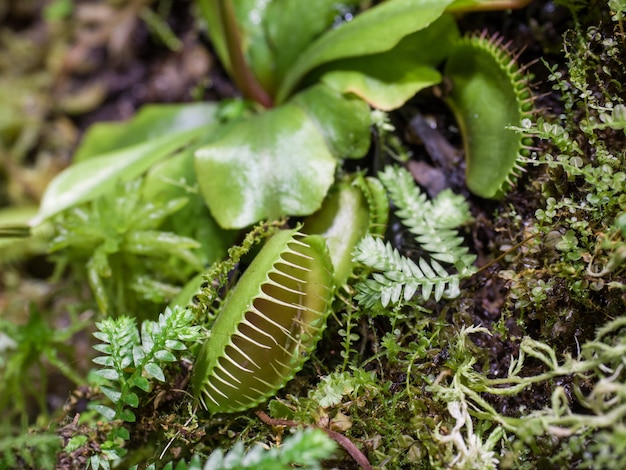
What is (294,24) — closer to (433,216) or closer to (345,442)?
(433,216)

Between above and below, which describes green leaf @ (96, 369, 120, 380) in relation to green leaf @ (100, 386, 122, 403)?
above

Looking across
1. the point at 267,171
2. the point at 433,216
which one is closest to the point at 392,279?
the point at 433,216

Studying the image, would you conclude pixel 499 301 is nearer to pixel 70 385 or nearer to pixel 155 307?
pixel 155 307

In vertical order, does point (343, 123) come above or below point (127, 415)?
above

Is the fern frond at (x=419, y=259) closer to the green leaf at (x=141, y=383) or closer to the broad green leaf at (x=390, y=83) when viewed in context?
the broad green leaf at (x=390, y=83)

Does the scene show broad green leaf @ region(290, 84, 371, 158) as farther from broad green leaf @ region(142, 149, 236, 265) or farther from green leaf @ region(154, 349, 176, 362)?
green leaf @ region(154, 349, 176, 362)

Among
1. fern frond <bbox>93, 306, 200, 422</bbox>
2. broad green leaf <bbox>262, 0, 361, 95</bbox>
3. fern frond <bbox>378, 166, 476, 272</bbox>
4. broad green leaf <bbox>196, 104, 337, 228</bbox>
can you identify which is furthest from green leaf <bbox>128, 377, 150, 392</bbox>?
broad green leaf <bbox>262, 0, 361, 95</bbox>

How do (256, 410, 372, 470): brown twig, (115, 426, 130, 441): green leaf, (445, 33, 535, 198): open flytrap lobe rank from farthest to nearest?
1. (445, 33, 535, 198): open flytrap lobe
2. (115, 426, 130, 441): green leaf
3. (256, 410, 372, 470): brown twig
